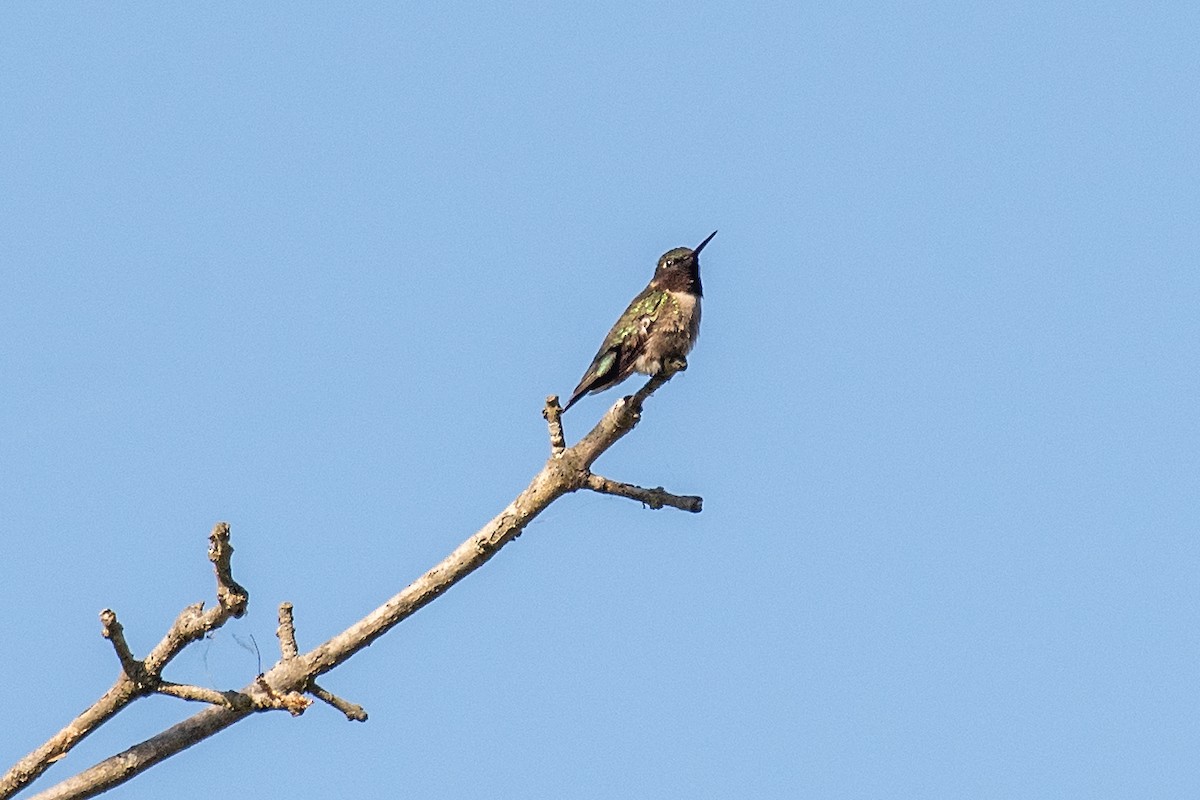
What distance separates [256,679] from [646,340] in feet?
16.2

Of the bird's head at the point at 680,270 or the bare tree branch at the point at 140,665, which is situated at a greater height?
the bird's head at the point at 680,270

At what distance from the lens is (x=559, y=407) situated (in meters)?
8.07

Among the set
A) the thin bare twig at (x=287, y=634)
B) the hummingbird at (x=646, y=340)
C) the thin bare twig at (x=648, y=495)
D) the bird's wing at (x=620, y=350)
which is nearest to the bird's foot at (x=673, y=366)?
the hummingbird at (x=646, y=340)

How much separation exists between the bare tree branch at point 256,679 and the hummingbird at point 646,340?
3.37 m

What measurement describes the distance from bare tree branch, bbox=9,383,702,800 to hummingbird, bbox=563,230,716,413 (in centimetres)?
337

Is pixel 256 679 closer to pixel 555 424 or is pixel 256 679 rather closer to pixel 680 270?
pixel 555 424

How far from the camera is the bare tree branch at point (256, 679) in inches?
265

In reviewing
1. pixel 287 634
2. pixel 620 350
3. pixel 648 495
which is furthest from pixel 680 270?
pixel 287 634

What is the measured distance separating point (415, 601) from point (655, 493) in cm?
159

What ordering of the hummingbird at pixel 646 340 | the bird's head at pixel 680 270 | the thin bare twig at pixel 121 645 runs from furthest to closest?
the bird's head at pixel 680 270 → the hummingbird at pixel 646 340 → the thin bare twig at pixel 121 645

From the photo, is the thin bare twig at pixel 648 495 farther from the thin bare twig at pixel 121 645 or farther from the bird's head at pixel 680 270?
the bird's head at pixel 680 270

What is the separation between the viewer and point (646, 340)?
11.2 m

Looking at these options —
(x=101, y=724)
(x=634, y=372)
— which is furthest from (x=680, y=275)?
(x=101, y=724)

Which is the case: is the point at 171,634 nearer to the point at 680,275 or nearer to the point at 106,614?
the point at 106,614
